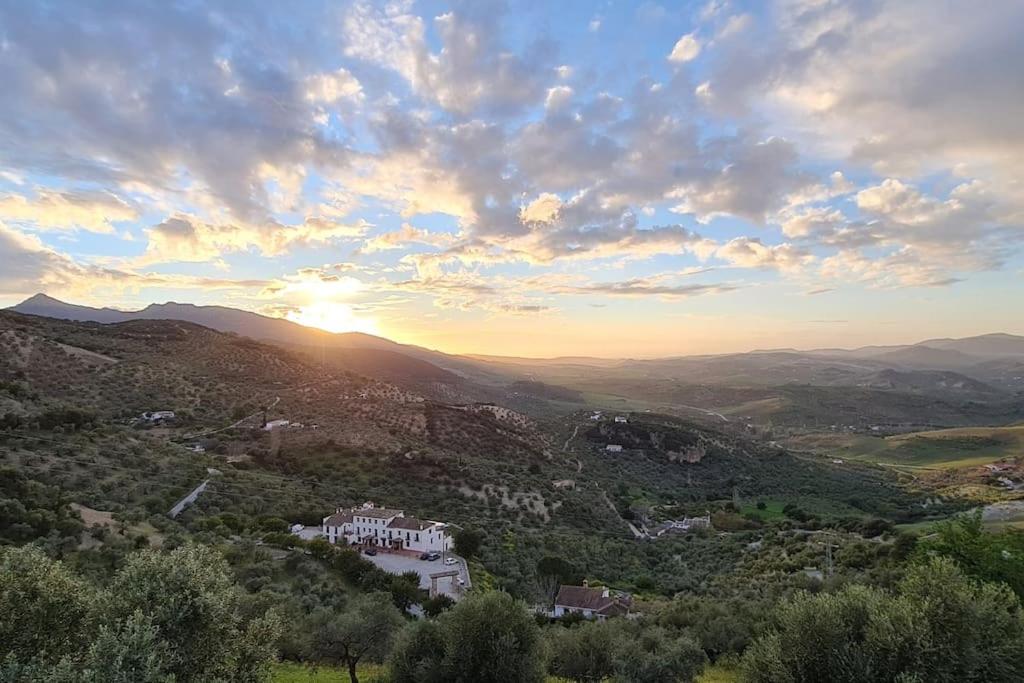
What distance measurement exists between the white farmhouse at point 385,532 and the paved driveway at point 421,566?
0.93 metres

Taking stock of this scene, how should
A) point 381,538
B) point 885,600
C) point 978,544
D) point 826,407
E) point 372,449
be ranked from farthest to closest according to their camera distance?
point 826,407 → point 372,449 → point 381,538 → point 978,544 → point 885,600

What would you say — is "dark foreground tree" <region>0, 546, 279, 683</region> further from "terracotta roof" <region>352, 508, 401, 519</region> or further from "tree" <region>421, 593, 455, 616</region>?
"terracotta roof" <region>352, 508, 401, 519</region>

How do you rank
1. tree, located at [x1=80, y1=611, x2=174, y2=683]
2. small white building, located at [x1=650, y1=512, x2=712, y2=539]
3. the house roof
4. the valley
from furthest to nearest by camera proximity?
small white building, located at [x1=650, y1=512, x2=712, y2=539]
the house roof
the valley
tree, located at [x1=80, y1=611, x2=174, y2=683]

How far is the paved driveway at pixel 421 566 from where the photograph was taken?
2550 cm

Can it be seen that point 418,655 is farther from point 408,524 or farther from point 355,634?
point 408,524

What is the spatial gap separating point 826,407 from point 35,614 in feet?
595

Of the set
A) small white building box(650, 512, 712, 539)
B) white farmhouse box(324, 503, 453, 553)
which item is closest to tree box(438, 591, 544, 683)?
white farmhouse box(324, 503, 453, 553)

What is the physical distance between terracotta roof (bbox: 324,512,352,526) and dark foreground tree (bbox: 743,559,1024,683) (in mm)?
21693

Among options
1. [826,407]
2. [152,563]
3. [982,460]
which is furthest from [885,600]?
[826,407]

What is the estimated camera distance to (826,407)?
531 ft

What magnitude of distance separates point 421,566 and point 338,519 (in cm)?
541

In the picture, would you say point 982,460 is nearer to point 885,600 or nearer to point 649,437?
point 649,437

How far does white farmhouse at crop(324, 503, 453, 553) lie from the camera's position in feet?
95.3

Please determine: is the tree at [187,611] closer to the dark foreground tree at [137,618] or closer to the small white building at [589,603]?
the dark foreground tree at [137,618]
